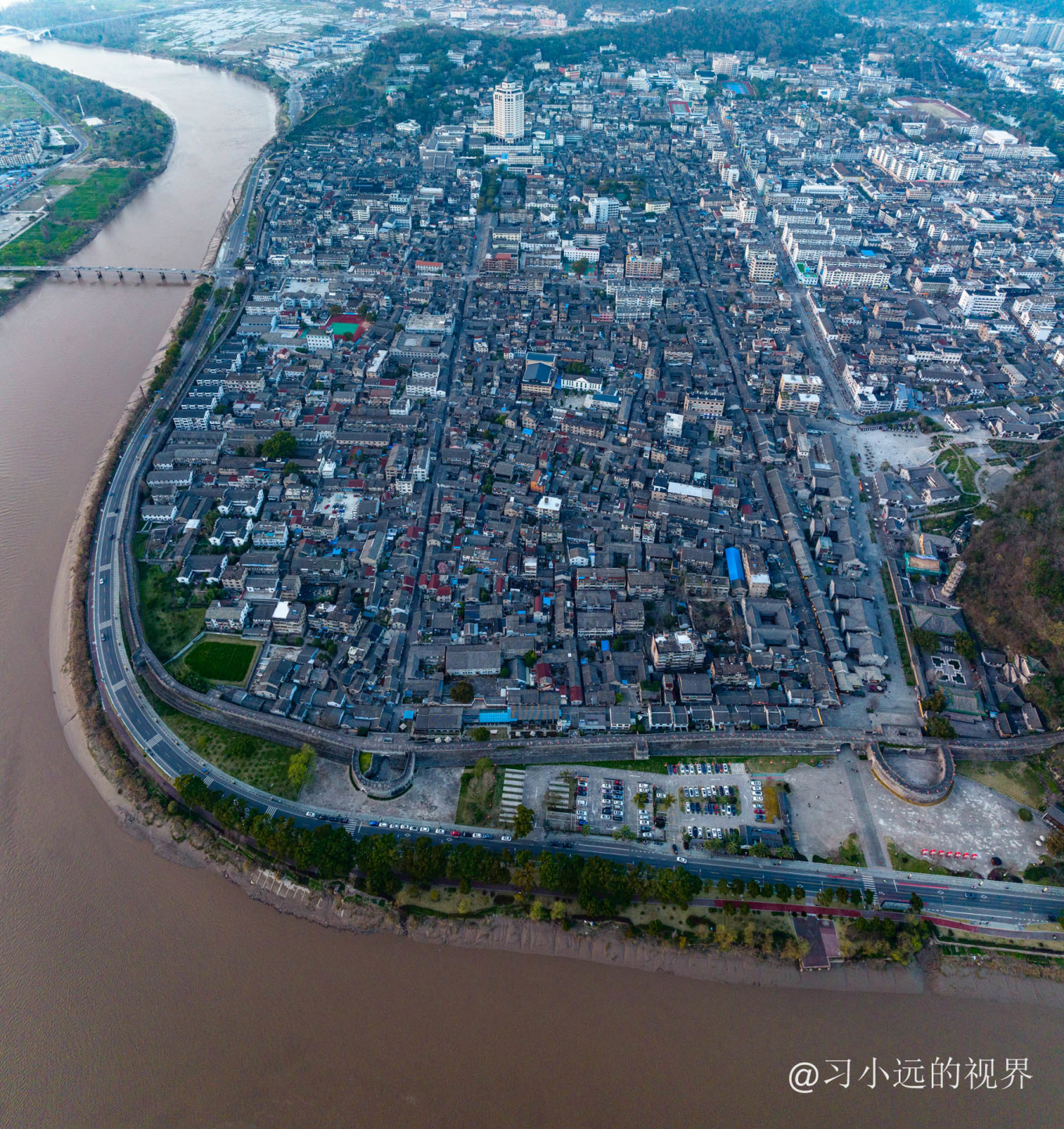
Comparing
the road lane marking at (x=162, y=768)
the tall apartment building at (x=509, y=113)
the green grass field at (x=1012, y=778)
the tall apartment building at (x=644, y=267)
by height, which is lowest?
the road lane marking at (x=162, y=768)

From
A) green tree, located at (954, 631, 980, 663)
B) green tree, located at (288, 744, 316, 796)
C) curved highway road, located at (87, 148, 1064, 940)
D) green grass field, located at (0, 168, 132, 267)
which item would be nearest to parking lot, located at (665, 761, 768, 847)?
curved highway road, located at (87, 148, 1064, 940)

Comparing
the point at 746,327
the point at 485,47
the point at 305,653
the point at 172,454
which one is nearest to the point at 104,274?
the point at 172,454

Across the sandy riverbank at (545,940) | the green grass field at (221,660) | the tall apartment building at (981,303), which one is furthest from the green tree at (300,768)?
the tall apartment building at (981,303)

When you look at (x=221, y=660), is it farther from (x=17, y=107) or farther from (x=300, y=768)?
(x=17, y=107)

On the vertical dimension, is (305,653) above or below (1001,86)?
below

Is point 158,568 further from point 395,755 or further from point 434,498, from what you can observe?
point 395,755

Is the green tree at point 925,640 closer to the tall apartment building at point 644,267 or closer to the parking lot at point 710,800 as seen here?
the parking lot at point 710,800

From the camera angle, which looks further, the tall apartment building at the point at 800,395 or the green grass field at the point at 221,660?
the tall apartment building at the point at 800,395
